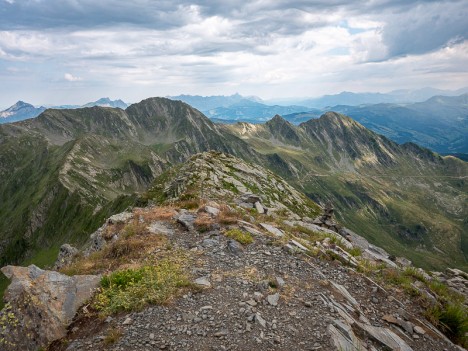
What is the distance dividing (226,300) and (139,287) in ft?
11.9

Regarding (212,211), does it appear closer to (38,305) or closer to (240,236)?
(240,236)

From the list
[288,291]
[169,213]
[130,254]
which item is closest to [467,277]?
[288,291]

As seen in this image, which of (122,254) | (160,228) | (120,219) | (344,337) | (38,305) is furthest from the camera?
(120,219)

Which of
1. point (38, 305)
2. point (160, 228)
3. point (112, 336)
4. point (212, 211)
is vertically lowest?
point (212, 211)

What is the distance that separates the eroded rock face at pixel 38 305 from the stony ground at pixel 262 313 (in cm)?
65

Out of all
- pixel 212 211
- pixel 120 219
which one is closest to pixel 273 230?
pixel 212 211

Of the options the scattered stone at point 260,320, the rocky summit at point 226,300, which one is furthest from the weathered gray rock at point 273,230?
the scattered stone at point 260,320

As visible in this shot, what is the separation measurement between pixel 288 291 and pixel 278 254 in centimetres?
344

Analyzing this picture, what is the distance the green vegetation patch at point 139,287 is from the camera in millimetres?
11953

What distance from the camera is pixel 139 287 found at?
41.9ft

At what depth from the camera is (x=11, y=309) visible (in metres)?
12.1

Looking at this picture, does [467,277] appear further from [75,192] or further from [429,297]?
[75,192]

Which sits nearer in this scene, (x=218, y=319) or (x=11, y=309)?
(x=218, y=319)

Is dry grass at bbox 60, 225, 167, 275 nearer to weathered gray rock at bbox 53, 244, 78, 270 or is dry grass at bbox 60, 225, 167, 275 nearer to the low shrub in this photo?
weathered gray rock at bbox 53, 244, 78, 270
